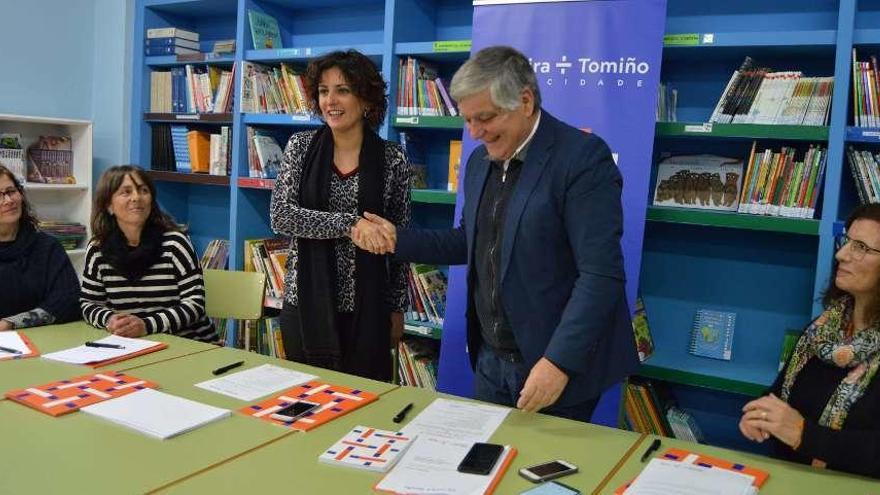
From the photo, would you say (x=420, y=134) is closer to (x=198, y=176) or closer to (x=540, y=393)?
(x=198, y=176)

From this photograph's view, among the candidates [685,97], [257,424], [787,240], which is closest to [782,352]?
[787,240]

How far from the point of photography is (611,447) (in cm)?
152

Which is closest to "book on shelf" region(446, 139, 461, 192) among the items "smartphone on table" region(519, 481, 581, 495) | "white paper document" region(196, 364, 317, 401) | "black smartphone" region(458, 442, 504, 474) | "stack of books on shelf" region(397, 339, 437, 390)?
"stack of books on shelf" region(397, 339, 437, 390)

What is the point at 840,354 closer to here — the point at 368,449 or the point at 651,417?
the point at 368,449

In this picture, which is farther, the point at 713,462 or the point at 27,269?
the point at 27,269

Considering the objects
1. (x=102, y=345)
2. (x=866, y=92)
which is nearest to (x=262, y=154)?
(x=102, y=345)

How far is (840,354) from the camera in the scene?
5.63 feet

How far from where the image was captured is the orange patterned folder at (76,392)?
163 cm

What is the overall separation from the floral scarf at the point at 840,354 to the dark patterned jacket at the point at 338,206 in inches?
51.8

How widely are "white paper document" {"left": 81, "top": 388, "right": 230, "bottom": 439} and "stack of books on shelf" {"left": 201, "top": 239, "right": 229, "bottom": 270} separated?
278cm

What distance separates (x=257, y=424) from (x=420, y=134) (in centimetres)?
239

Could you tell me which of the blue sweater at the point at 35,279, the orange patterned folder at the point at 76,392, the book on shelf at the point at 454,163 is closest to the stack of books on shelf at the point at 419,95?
the book on shelf at the point at 454,163

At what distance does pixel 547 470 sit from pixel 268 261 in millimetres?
2988

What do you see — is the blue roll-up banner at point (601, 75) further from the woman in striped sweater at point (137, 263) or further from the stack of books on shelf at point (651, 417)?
the woman in striped sweater at point (137, 263)
